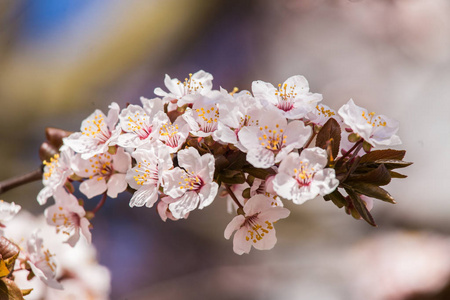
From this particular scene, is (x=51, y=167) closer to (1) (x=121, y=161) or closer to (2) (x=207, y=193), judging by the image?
(1) (x=121, y=161)

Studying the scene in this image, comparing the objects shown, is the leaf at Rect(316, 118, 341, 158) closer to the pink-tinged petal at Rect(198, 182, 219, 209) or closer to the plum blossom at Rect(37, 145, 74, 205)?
the pink-tinged petal at Rect(198, 182, 219, 209)

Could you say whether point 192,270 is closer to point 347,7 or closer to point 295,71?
point 295,71

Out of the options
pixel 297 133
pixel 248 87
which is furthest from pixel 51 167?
pixel 248 87

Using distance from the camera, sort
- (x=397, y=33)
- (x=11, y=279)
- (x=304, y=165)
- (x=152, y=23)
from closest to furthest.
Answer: (x=304, y=165)
(x=11, y=279)
(x=397, y=33)
(x=152, y=23)

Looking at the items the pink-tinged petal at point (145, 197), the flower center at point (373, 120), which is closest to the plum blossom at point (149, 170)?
the pink-tinged petal at point (145, 197)

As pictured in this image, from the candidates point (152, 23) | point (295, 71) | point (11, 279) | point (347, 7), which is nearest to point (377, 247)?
point (295, 71)

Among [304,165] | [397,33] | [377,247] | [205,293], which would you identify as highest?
[304,165]
